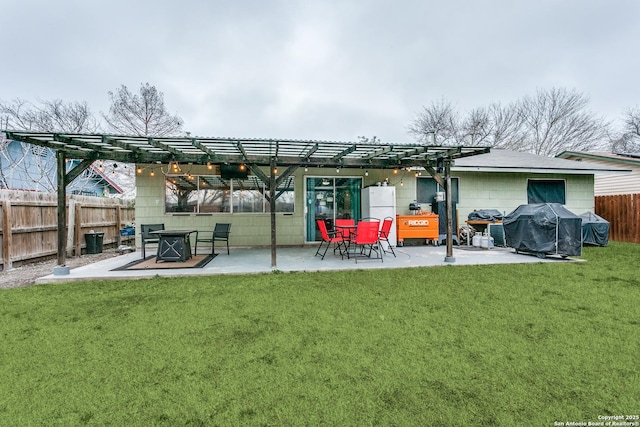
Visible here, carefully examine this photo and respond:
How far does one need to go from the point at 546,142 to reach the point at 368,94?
12.5 metres

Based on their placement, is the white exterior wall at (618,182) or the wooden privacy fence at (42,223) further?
the white exterior wall at (618,182)

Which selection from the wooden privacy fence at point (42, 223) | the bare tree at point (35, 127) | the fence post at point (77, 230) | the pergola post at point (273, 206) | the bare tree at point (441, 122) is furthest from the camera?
the bare tree at point (441, 122)

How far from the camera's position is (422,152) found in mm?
5723

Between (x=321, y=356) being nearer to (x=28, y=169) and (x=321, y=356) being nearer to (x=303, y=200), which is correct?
(x=303, y=200)

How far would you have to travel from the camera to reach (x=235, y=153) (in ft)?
19.2

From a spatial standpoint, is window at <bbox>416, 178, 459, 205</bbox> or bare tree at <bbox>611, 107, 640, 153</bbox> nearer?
window at <bbox>416, 178, 459, 205</bbox>

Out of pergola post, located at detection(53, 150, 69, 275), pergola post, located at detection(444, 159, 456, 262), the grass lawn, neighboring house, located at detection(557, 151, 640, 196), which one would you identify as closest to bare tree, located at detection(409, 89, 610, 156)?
neighboring house, located at detection(557, 151, 640, 196)

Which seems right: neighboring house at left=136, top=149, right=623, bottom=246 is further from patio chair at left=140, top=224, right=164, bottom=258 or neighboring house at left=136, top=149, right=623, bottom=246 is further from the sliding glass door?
patio chair at left=140, top=224, right=164, bottom=258

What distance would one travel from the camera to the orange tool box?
805 cm

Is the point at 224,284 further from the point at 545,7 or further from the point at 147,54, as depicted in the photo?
the point at 545,7

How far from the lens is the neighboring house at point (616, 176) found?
34.0 feet

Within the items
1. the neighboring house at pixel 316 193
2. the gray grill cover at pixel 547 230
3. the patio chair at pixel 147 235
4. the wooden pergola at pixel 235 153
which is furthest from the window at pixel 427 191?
the patio chair at pixel 147 235

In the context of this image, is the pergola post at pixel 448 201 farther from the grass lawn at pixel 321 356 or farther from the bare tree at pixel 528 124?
the bare tree at pixel 528 124

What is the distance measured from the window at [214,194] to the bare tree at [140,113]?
8.61m
